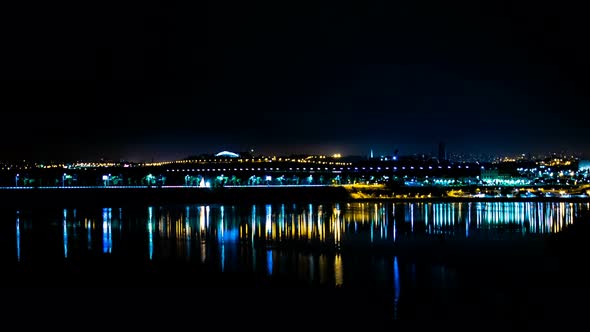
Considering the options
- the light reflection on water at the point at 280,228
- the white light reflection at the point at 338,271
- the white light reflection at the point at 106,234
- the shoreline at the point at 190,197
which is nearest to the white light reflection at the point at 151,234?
the light reflection on water at the point at 280,228

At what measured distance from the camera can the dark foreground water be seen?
39.2ft

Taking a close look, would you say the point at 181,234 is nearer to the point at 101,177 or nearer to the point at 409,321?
the point at 409,321

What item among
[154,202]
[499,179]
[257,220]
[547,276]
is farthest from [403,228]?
[499,179]

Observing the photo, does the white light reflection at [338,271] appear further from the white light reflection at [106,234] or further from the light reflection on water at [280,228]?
the white light reflection at [106,234]

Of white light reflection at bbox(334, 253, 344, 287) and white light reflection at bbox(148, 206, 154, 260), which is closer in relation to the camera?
white light reflection at bbox(334, 253, 344, 287)

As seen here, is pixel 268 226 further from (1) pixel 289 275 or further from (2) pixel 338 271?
(1) pixel 289 275

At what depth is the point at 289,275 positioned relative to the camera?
610 inches

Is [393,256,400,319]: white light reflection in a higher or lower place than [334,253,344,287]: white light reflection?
lower

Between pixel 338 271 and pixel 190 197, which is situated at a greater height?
pixel 338 271

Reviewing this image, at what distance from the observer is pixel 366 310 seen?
476 inches

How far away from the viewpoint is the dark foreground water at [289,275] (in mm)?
11938

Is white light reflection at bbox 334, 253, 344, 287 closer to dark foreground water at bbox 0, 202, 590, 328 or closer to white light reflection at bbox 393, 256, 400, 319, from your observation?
dark foreground water at bbox 0, 202, 590, 328

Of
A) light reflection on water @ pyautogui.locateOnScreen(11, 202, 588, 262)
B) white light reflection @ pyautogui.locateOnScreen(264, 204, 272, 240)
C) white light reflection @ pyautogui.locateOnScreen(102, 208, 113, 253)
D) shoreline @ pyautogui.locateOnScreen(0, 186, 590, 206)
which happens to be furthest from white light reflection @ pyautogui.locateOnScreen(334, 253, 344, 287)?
shoreline @ pyautogui.locateOnScreen(0, 186, 590, 206)

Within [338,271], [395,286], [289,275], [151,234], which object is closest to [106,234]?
[151,234]
